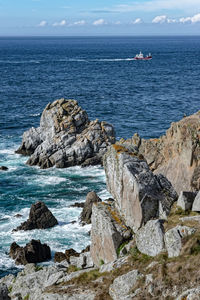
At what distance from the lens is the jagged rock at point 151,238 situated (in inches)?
770

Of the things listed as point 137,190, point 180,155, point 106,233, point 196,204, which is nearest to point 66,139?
point 180,155

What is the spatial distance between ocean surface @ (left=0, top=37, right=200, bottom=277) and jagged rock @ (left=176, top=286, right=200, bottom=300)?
19.7 m

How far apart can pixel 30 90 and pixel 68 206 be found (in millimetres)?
78922

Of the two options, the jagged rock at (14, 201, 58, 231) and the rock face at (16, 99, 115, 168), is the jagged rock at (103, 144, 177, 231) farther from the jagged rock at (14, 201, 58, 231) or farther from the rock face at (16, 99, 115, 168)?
the rock face at (16, 99, 115, 168)

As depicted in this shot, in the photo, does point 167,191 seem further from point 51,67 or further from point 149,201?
point 51,67

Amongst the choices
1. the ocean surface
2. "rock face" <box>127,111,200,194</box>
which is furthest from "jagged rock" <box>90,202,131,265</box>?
"rock face" <box>127,111,200,194</box>

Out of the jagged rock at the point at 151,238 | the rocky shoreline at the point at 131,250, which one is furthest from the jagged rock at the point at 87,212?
the jagged rock at the point at 151,238

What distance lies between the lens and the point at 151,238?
20031 millimetres

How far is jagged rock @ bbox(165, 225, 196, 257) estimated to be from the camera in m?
18.4

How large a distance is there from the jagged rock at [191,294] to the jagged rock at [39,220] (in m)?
25.3

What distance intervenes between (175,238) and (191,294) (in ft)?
13.0

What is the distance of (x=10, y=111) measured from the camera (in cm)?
8988

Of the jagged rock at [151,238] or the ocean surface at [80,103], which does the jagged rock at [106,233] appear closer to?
the jagged rock at [151,238]

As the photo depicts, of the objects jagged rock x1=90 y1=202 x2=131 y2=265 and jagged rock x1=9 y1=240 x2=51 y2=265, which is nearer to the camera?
jagged rock x1=90 y1=202 x2=131 y2=265
